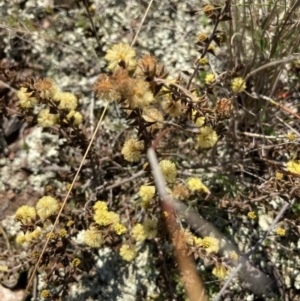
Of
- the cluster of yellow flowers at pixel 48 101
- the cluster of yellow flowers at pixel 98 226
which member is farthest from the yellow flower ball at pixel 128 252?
the cluster of yellow flowers at pixel 48 101

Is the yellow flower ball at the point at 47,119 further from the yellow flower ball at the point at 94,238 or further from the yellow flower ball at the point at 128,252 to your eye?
the yellow flower ball at the point at 128,252

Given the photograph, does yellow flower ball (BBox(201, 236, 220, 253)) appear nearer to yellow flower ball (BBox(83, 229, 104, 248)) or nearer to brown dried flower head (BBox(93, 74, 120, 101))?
yellow flower ball (BBox(83, 229, 104, 248))

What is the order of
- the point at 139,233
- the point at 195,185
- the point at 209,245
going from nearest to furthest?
the point at 209,245 < the point at 139,233 < the point at 195,185

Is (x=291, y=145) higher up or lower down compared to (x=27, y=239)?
higher up

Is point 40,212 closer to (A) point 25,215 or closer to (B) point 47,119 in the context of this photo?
(A) point 25,215

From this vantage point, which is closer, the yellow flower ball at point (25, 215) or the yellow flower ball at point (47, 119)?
the yellow flower ball at point (25, 215)

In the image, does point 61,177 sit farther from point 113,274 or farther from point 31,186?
point 113,274

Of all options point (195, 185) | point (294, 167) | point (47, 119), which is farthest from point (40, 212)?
point (294, 167)

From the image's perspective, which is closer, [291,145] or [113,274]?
[291,145]

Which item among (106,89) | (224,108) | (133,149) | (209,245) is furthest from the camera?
(209,245)

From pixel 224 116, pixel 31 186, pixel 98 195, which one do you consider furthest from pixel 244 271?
pixel 31 186

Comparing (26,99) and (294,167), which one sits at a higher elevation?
(26,99)
